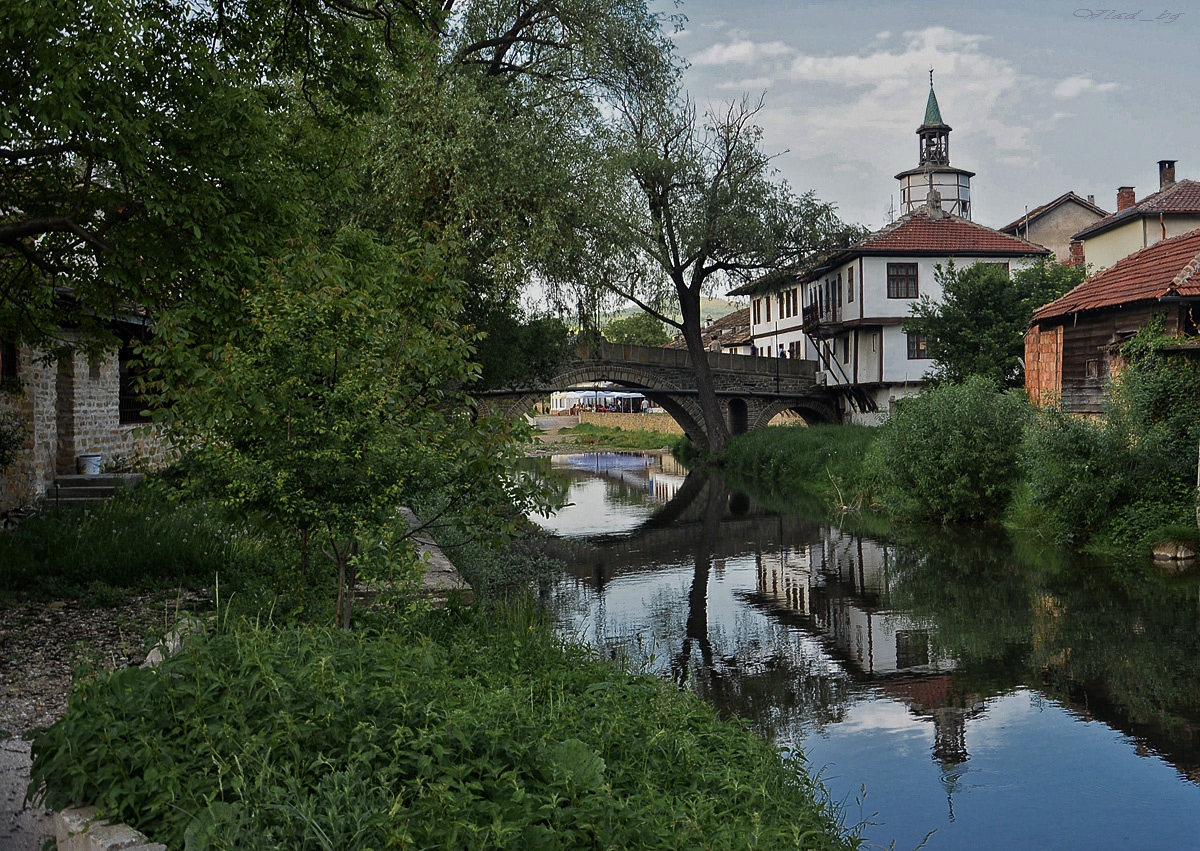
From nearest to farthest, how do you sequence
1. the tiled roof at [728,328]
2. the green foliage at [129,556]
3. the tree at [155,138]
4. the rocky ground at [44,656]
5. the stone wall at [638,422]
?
the rocky ground at [44,656], the tree at [155,138], the green foliage at [129,556], the stone wall at [638,422], the tiled roof at [728,328]

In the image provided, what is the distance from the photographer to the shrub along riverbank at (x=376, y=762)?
147 inches

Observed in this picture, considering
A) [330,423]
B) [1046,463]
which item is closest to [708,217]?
[1046,463]

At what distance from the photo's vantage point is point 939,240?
134 ft

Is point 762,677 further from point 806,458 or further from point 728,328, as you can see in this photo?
point 728,328

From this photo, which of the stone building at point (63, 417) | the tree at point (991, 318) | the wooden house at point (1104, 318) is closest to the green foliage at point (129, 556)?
the stone building at point (63, 417)

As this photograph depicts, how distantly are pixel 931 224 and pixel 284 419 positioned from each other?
39.2 metres

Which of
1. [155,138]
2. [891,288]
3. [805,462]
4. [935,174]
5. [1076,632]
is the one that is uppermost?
[935,174]

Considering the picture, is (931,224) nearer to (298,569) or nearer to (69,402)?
(69,402)

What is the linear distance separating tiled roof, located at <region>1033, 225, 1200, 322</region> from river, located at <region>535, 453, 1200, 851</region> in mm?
5306

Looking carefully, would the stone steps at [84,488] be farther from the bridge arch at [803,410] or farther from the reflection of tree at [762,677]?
the bridge arch at [803,410]

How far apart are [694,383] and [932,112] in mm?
34532

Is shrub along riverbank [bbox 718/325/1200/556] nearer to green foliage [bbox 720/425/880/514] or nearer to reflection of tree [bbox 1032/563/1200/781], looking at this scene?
green foliage [bbox 720/425/880/514]

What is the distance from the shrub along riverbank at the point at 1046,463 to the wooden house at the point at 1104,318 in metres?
0.80

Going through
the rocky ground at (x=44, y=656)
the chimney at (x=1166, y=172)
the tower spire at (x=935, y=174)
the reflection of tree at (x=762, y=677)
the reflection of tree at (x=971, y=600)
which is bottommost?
the reflection of tree at (x=762, y=677)
